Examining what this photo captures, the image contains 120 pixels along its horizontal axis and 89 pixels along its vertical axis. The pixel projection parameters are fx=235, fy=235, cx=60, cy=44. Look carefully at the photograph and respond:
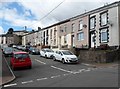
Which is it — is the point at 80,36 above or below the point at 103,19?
below

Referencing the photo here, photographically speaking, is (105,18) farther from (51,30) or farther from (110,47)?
(51,30)

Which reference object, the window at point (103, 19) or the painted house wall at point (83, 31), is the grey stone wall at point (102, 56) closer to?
the window at point (103, 19)

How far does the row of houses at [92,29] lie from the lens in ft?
105

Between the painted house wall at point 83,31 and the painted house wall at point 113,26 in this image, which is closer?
the painted house wall at point 113,26

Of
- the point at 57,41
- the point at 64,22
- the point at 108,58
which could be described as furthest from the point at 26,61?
the point at 57,41

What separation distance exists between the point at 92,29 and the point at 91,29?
0.42 m

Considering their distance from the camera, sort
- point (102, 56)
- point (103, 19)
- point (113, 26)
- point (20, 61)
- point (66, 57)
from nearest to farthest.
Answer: point (20, 61)
point (66, 57)
point (102, 56)
point (113, 26)
point (103, 19)

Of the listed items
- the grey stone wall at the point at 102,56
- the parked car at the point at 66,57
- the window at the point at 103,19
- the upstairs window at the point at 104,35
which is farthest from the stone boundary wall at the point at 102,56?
the window at the point at 103,19

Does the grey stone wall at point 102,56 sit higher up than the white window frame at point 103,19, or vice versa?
the white window frame at point 103,19

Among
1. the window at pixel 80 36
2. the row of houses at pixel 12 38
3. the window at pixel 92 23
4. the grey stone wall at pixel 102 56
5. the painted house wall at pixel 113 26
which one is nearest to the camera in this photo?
the grey stone wall at pixel 102 56

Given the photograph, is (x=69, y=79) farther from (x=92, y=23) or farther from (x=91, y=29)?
(x=92, y=23)

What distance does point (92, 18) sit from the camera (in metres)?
37.7

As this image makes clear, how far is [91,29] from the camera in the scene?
37562 mm

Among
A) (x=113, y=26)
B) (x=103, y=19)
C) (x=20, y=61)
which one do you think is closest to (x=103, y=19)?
(x=103, y=19)
